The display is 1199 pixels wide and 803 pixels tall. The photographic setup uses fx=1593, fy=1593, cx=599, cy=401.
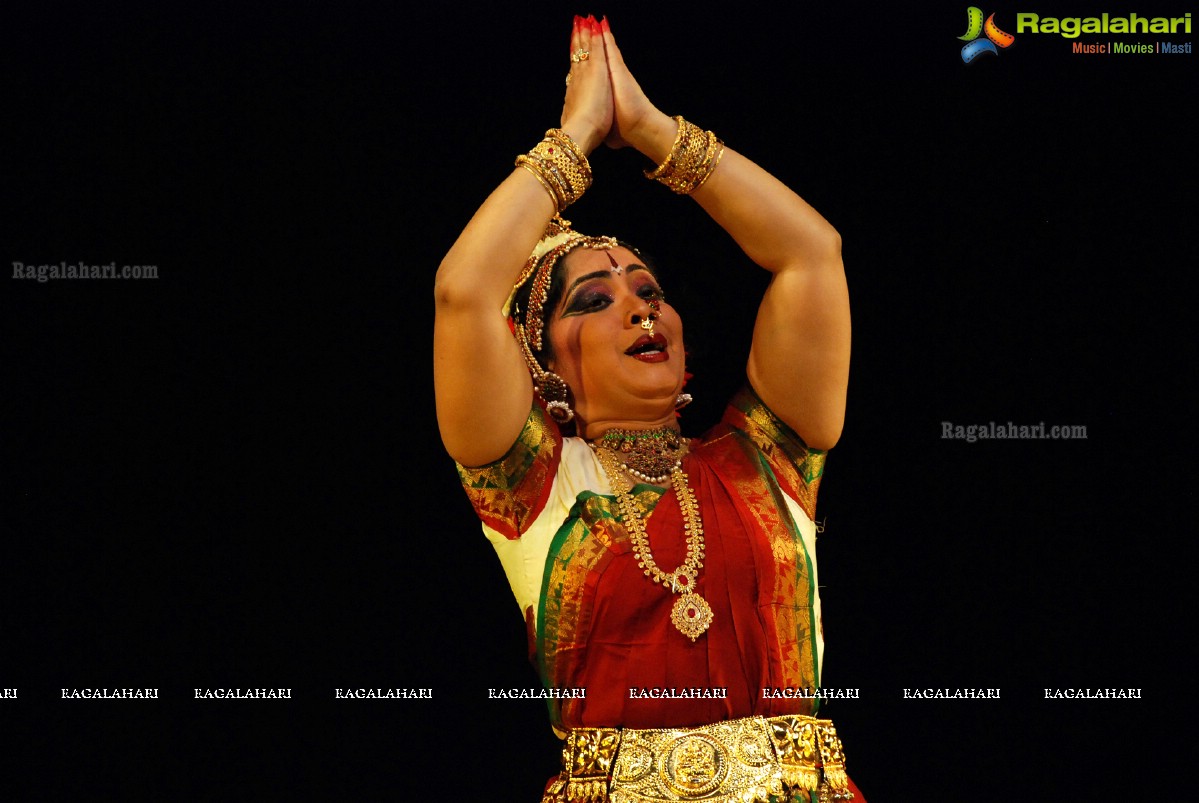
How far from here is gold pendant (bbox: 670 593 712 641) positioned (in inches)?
107

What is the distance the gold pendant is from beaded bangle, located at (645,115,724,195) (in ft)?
2.42

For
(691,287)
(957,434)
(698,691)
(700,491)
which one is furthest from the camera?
(957,434)

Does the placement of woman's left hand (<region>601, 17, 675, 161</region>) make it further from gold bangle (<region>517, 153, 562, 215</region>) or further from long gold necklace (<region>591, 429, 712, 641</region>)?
long gold necklace (<region>591, 429, 712, 641</region>)

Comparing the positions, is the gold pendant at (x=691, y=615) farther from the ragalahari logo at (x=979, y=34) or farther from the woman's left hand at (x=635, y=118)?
the ragalahari logo at (x=979, y=34)

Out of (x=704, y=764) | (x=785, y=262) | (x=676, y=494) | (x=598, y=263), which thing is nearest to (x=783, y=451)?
(x=676, y=494)

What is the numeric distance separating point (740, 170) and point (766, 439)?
50 cm

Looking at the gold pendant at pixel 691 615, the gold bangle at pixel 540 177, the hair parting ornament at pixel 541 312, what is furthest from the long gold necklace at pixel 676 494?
the gold bangle at pixel 540 177

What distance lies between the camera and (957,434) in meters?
3.51

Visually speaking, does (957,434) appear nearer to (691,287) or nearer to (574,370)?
(691,287)

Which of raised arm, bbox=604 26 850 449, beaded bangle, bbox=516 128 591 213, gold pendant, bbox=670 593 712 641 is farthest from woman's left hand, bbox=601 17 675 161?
gold pendant, bbox=670 593 712 641

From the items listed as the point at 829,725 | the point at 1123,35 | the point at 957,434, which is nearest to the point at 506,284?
the point at 829,725

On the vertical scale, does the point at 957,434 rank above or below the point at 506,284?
below

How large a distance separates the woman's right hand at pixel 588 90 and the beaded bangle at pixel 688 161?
Result: 131 mm

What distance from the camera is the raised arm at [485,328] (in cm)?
268
